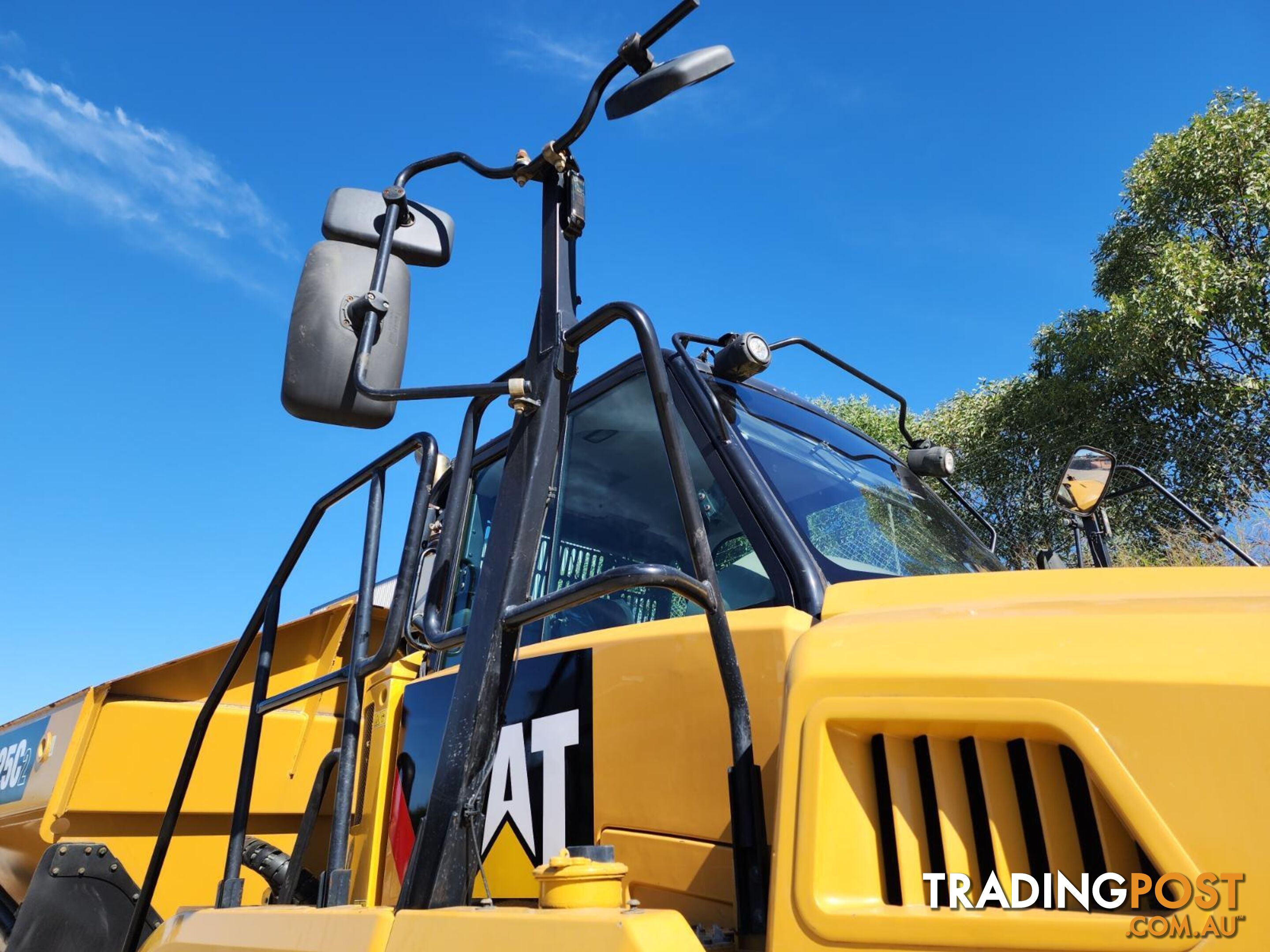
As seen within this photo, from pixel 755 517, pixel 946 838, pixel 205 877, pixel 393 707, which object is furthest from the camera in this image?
pixel 205 877

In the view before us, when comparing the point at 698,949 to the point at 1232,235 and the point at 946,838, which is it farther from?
the point at 1232,235

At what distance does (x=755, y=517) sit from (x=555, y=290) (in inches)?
28.4

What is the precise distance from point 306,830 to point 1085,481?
2.39 meters

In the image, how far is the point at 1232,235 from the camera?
14.5 metres

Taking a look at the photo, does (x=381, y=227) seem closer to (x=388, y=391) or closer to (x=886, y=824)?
(x=388, y=391)

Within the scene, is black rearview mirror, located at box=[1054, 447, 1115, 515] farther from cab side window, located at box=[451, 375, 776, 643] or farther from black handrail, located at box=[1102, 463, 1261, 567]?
cab side window, located at box=[451, 375, 776, 643]

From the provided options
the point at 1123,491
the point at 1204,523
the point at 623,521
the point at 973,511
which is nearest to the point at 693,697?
the point at 623,521

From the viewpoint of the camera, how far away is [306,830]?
263 cm

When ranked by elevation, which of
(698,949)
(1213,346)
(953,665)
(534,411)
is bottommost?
(698,949)

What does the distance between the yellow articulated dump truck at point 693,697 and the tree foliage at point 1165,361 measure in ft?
34.5

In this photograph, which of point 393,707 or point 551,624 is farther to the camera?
point 393,707

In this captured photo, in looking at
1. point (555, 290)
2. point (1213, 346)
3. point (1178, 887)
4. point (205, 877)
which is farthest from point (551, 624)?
point (1213, 346)

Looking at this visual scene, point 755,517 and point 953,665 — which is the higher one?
point 755,517

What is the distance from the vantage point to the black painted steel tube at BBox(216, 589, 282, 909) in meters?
2.55
